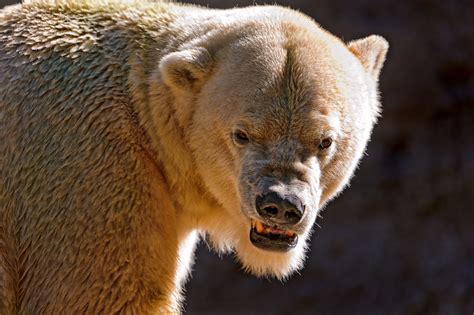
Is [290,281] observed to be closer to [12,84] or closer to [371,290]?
[371,290]

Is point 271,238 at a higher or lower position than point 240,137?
lower

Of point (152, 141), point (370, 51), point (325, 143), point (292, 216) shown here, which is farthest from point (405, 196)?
point (292, 216)

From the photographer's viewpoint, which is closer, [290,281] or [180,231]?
[180,231]

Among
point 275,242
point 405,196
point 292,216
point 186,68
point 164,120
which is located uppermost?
point 186,68

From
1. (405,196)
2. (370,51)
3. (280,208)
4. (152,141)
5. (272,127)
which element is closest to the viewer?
(280,208)

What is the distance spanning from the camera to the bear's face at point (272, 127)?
4.69 metres

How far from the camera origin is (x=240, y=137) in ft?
15.8

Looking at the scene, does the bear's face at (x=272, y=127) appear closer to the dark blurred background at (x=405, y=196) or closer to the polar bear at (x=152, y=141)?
the polar bear at (x=152, y=141)

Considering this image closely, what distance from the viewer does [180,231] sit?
212 inches

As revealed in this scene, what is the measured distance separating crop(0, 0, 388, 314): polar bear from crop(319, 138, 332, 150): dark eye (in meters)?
0.02

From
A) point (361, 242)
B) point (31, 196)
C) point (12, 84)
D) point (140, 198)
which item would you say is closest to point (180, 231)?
point (140, 198)

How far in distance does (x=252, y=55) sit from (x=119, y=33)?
80cm

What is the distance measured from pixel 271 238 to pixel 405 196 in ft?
18.4

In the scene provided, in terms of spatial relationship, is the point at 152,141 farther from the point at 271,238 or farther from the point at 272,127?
the point at 271,238
